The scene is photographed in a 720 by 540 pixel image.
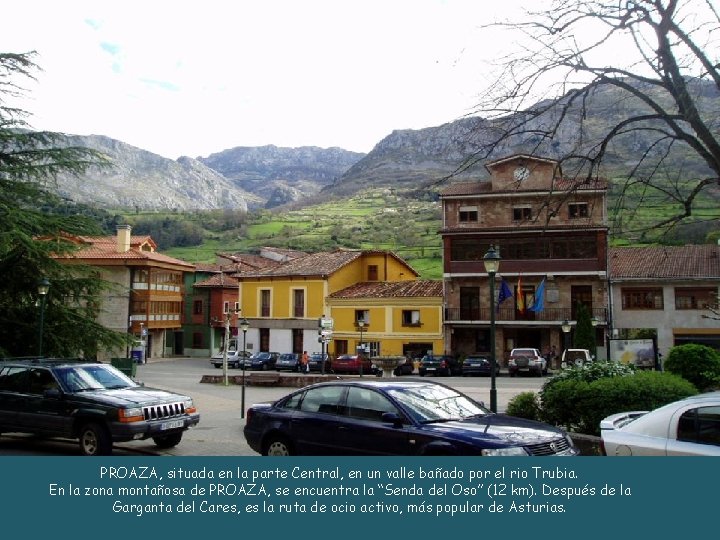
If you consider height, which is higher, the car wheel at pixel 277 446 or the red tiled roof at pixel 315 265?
the red tiled roof at pixel 315 265

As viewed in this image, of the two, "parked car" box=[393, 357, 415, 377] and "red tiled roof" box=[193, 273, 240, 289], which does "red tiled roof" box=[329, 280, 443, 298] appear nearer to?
"parked car" box=[393, 357, 415, 377]

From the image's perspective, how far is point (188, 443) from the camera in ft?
42.2

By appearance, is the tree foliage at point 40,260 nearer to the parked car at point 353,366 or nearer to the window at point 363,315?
the parked car at point 353,366

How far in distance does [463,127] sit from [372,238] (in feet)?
290

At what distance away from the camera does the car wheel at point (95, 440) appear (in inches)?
420

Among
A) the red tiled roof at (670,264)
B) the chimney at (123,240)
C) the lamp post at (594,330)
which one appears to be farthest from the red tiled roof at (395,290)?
the chimney at (123,240)

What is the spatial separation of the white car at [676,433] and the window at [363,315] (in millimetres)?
37423

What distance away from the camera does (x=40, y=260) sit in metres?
20.9

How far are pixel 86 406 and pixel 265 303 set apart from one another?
3886 cm

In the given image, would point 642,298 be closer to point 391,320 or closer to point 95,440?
point 391,320

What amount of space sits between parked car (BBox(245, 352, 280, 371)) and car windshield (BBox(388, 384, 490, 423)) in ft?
114

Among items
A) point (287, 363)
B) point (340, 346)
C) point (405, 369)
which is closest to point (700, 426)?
point (405, 369)

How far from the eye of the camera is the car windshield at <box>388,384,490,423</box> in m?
8.48

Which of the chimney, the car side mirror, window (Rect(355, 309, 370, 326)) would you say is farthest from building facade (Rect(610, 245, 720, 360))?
the chimney
